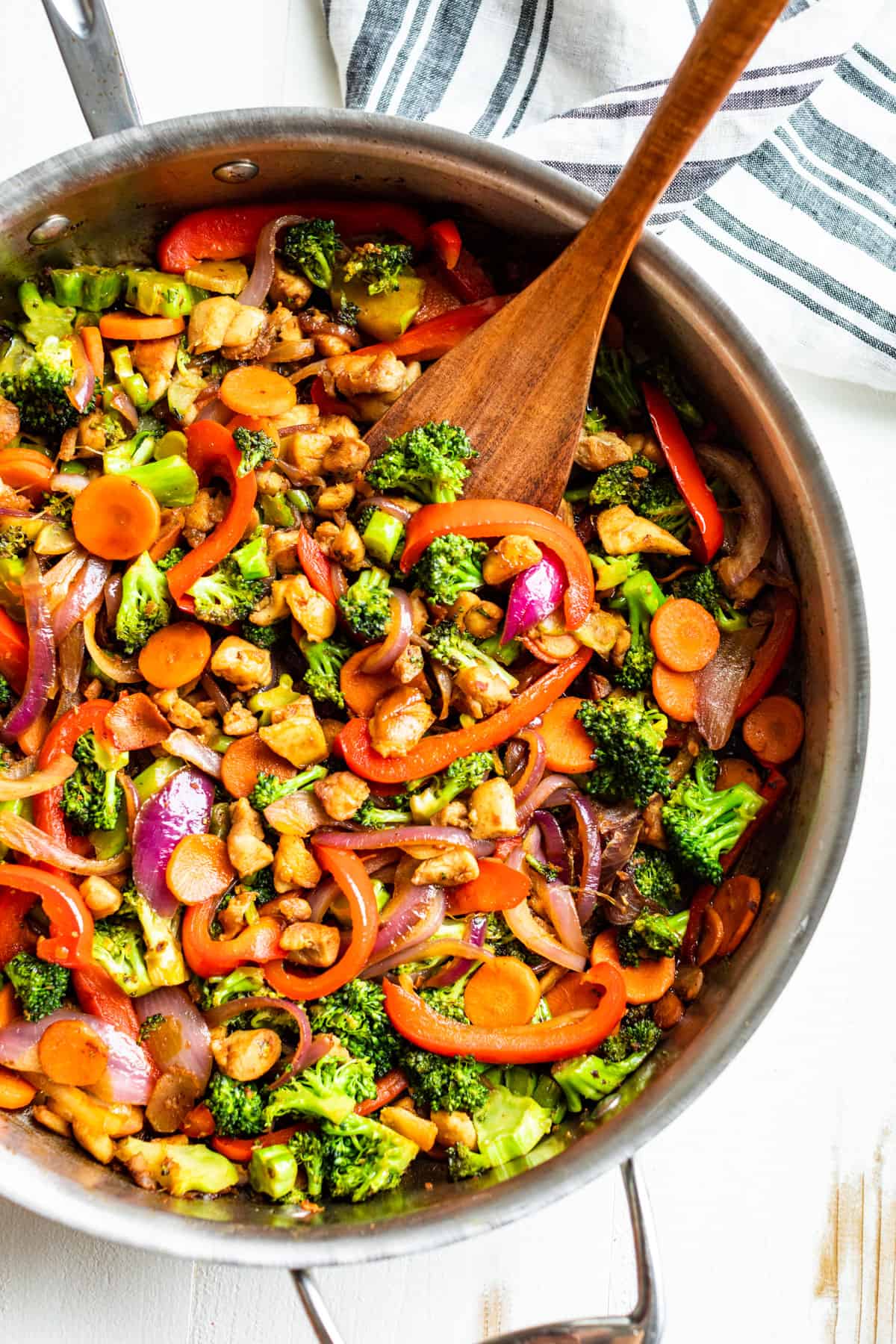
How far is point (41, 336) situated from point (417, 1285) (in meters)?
3.00

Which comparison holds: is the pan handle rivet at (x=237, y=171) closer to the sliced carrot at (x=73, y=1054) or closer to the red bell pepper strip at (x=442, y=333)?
the red bell pepper strip at (x=442, y=333)

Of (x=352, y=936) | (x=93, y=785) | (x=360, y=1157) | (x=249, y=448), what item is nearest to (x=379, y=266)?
(x=249, y=448)

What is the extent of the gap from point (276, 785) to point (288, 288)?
4.72 feet

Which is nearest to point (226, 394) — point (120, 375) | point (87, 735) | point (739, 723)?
point (120, 375)

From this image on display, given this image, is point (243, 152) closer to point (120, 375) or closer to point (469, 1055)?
point (120, 375)

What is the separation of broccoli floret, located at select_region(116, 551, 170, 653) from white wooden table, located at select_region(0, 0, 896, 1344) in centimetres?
146

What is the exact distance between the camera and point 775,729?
3.01m

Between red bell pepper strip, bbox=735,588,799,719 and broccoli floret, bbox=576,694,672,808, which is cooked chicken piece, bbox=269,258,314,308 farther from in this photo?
red bell pepper strip, bbox=735,588,799,719

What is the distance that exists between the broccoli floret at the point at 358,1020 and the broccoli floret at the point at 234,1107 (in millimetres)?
232

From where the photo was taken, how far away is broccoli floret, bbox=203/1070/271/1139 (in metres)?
2.74

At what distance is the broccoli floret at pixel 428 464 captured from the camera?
9.27 feet

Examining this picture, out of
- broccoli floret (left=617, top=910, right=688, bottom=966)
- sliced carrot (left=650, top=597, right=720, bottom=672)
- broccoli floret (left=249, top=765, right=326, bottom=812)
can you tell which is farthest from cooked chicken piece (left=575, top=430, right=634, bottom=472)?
broccoli floret (left=617, top=910, right=688, bottom=966)

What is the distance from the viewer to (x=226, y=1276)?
3107 mm

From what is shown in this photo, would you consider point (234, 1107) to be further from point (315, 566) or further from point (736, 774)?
point (736, 774)
